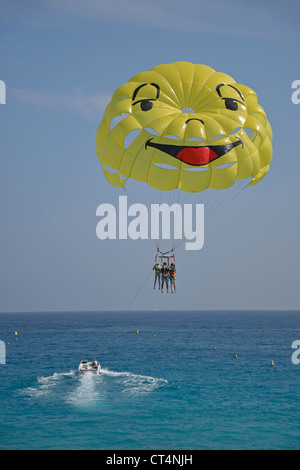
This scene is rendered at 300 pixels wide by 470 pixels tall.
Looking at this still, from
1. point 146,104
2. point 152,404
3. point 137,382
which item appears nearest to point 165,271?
point 146,104

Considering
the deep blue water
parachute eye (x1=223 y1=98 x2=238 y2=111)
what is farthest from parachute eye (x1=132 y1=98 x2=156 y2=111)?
the deep blue water

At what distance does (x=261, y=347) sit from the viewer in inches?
2527

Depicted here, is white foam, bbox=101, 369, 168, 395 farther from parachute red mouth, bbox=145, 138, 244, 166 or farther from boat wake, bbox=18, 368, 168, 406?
parachute red mouth, bbox=145, 138, 244, 166

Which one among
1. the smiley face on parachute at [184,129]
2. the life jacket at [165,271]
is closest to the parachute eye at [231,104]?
the smiley face on parachute at [184,129]

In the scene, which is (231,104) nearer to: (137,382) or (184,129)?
(184,129)

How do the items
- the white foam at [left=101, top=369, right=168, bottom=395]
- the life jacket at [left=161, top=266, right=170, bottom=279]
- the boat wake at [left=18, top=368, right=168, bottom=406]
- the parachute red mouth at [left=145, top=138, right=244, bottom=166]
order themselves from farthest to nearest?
the white foam at [left=101, top=369, right=168, bottom=395] < the boat wake at [left=18, top=368, right=168, bottom=406] < the life jacket at [left=161, top=266, right=170, bottom=279] < the parachute red mouth at [left=145, top=138, right=244, bottom=166]

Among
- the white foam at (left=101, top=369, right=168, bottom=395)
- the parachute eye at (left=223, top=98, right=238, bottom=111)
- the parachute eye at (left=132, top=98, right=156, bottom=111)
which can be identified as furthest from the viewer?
the white foam at (left=101, top=369, right=168, bottom=395)

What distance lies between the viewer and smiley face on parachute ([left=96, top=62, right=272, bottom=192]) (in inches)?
757

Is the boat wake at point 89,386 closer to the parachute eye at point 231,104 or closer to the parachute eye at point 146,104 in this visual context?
the parachute eye at point 146,104

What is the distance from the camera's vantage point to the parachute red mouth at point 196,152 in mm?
19172

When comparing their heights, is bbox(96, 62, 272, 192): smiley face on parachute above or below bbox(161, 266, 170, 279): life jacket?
above

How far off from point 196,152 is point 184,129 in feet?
3.61

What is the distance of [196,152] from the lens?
754 inches
